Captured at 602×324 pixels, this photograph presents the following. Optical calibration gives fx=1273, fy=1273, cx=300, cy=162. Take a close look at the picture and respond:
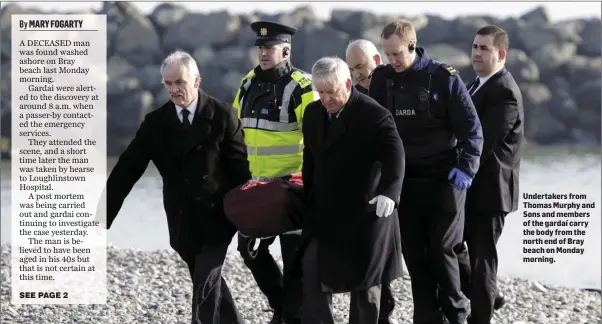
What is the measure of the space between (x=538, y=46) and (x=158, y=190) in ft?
61.8

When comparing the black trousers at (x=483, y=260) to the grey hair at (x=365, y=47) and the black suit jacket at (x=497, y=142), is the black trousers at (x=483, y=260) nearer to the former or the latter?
the black suit jacket at (x=497, y=142)

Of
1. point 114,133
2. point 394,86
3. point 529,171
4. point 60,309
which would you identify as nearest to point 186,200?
point 394,86

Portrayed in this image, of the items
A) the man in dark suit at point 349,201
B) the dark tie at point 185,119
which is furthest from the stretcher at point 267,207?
the dark tie at point 185,119

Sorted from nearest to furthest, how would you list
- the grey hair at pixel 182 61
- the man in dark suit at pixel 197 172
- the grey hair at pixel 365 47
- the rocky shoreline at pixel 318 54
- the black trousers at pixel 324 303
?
the black trousers at pixel 324 303 < the grey hair at pixel 182 61 < the man in dark suit at pixel 197 172 < the grey hair at pixel 365 47 < the rocky shoreline at pixel 318 54

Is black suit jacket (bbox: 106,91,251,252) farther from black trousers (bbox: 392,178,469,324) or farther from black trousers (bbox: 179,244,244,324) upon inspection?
black trousers (bbox: 392,178,469,324)

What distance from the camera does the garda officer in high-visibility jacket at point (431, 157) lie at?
7316 millimetres

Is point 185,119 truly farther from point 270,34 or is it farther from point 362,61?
point 362,61

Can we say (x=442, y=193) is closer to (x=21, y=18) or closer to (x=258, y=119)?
(x=258, y=119)

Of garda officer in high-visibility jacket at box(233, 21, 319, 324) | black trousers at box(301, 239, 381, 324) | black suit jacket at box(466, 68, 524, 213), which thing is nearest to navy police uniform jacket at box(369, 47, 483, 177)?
black suit jacket at box(466, 68, 524, 213)

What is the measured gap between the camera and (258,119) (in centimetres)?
763

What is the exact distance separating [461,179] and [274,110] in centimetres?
119

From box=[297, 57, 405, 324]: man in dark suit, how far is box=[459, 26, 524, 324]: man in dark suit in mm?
1164

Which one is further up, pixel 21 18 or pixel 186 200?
pixel 21 18

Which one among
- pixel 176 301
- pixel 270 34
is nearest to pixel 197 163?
pixel 270 34
